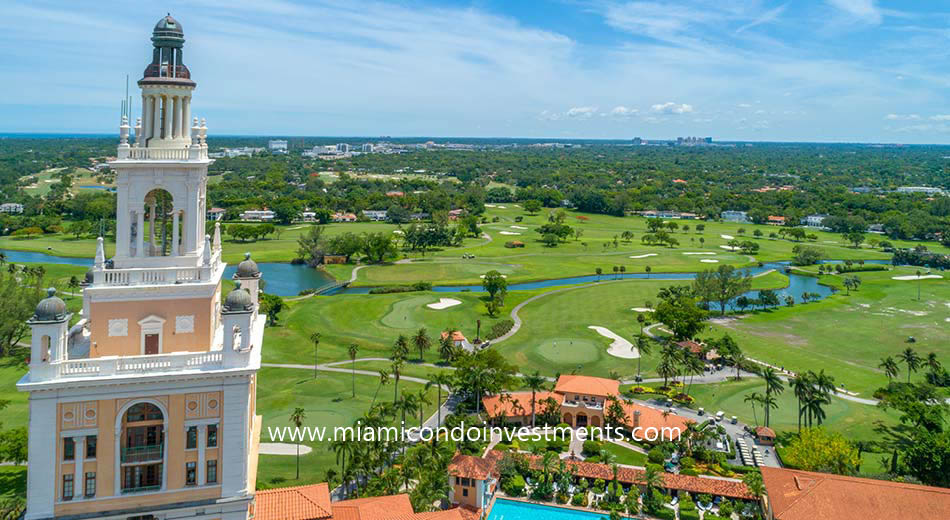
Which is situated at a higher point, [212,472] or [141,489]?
[212,472]

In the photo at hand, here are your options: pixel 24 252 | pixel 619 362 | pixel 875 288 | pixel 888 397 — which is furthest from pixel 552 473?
pixel 24 252

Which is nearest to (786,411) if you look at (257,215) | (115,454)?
(115,454)

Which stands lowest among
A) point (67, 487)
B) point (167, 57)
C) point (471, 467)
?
point (471, 467)

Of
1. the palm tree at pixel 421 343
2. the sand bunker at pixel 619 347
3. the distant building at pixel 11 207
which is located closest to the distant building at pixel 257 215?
the distant building at pixel 11 207

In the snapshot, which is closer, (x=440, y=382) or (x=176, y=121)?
(x=176, y=121)

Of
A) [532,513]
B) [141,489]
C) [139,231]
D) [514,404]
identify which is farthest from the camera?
[514,404]

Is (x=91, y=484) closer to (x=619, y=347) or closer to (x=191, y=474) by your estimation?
(x=191, y=474)
